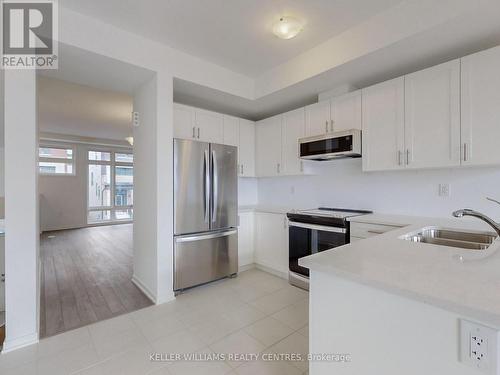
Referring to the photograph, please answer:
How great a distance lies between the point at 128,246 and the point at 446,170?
211 inches

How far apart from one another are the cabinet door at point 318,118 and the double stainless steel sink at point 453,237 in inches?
60.7

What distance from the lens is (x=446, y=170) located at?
2.39 meters

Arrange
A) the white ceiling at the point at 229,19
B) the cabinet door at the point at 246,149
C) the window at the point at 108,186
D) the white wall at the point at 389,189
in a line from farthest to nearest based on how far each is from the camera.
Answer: the window at the point at 108,186 → the cabinet door at the point at 246,149 → the white wall at the point at 389,189 → the white ceiling at the point at 229,19

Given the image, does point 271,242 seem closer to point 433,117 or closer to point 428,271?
point 433,117

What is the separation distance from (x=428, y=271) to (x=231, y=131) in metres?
3.05

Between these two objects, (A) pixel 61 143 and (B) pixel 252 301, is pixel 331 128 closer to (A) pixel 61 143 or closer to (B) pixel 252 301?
(B) pixel 252 301

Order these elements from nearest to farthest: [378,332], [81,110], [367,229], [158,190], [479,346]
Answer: [479,346]
[378,332]
[367,229]
[158,190]
[81,110]

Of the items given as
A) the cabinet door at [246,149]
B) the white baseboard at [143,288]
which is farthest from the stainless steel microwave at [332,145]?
the white baseboard at [143,288]

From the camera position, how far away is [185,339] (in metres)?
2.02

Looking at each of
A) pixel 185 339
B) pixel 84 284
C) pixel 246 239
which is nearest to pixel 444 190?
pixel 246 239

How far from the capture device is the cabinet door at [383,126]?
2387 mm

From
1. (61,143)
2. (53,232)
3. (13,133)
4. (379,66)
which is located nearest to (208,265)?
(13,133)

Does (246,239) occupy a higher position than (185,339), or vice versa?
(246,239)

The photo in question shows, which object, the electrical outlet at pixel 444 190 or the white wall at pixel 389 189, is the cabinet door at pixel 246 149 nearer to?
the white wall at pixel 389 189
